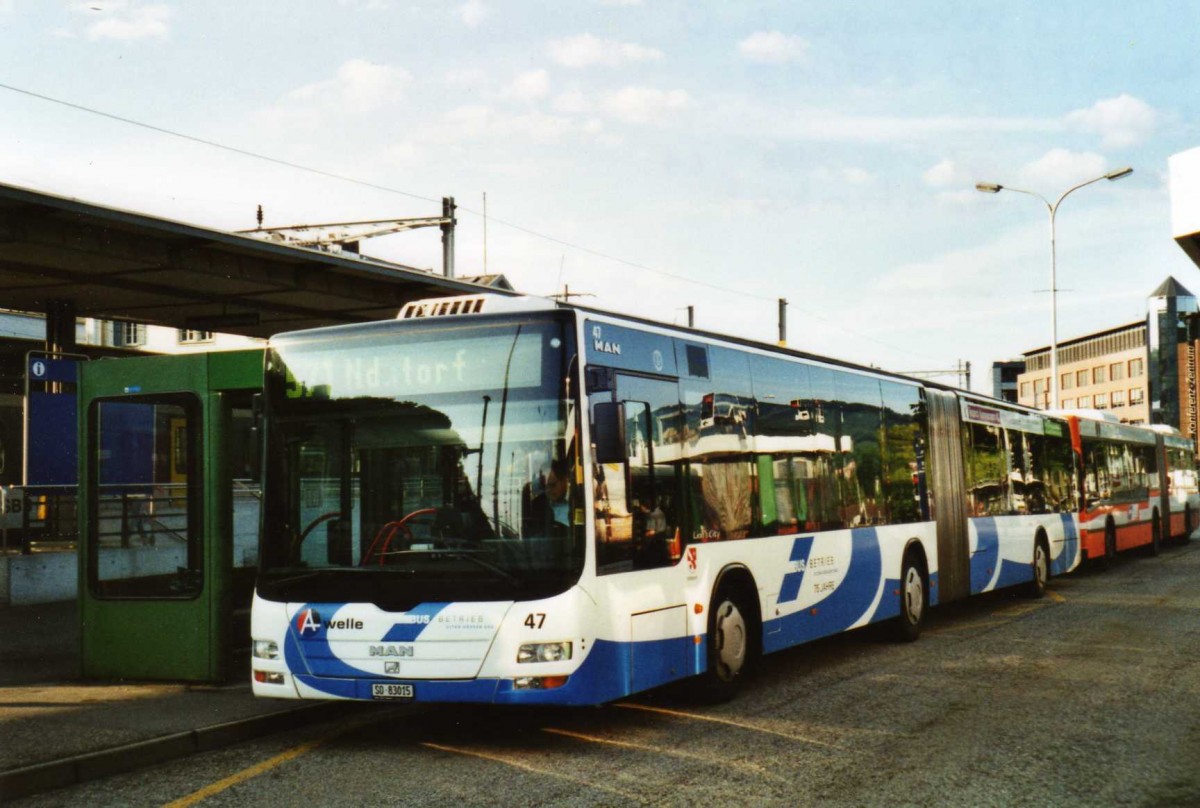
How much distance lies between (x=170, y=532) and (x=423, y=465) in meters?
4.37

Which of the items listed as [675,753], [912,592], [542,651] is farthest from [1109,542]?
[542,651]

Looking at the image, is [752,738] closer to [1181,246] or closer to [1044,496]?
[1181,246]

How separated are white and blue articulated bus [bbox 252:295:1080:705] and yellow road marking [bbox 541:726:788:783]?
1.22ft

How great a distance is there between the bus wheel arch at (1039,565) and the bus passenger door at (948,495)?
11.4 feet

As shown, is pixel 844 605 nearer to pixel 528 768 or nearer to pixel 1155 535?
pixel 528 768

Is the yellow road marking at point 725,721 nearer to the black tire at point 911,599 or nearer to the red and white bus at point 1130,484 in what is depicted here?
the black tire at point 911,599

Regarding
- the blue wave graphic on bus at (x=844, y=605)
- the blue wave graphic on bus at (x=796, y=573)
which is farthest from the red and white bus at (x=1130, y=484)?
the blue wave graphic on bus at (x=796, y=573)

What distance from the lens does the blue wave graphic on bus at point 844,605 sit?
10.8 metres

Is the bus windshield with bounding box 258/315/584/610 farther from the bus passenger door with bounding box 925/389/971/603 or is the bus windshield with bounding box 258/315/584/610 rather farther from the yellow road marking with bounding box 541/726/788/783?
the bus passenger door with bounding box 925/389/971/603

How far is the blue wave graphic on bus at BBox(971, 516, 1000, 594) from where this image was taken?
16531mm

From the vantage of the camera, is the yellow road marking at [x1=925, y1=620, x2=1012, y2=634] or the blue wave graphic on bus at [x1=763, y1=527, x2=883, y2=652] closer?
the blue wave graphic on bus at [x1=763, y1=527, x2=883, y2=652]

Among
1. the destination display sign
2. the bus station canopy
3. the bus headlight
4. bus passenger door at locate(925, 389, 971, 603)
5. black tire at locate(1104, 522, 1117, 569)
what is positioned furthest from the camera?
black tire at locate(1104, 522, 1117, 569)

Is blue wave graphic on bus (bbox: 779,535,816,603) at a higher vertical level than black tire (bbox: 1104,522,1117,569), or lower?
higher

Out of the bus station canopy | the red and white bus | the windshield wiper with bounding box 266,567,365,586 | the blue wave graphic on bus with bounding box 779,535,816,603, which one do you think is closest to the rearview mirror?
the windshield wiper with bounding box 266,567,365,586
